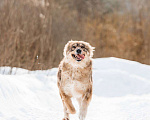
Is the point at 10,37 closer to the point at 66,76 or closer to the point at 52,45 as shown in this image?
the point at 52,45

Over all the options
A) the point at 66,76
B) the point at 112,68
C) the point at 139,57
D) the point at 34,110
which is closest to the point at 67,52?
the point at 66,76

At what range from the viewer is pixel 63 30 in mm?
11602

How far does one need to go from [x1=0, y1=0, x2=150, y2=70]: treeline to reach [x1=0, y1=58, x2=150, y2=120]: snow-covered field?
1.70 meters

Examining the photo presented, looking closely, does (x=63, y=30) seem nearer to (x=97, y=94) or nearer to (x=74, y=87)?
(x=97, y=94)

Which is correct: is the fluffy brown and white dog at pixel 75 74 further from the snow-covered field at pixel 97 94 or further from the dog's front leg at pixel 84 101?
the snow-covered field at pixel 97 94

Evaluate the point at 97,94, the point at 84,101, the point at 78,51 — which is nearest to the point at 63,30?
→ the point at 97,94

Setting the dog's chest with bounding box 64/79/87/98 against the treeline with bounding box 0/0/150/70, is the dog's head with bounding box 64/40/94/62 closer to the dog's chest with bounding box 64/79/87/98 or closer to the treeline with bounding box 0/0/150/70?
the dog's chest with bounding box 64/79/87/98

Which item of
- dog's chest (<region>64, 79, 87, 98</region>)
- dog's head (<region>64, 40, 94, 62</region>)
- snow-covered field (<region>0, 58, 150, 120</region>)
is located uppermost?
dog's head (<region>64, 40, 94, 62</region>)

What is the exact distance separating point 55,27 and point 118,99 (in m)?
6.31

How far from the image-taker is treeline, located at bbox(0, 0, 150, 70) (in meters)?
8.46

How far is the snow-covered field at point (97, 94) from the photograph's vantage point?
13.4 ft

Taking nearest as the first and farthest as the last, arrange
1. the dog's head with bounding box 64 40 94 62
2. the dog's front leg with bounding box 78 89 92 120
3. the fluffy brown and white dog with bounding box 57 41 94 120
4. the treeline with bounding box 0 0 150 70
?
the dog's head with bounding box 64 40 94 62 < the fluffy brown and white dog with bounding box 57 41 94 120 < the dog's front leg with bounding box 78 89 92 120 < the treeline with bounding box 0 0 150 70

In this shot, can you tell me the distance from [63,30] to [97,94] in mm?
5745

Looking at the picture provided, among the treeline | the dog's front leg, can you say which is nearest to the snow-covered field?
→ the dog's front leg
